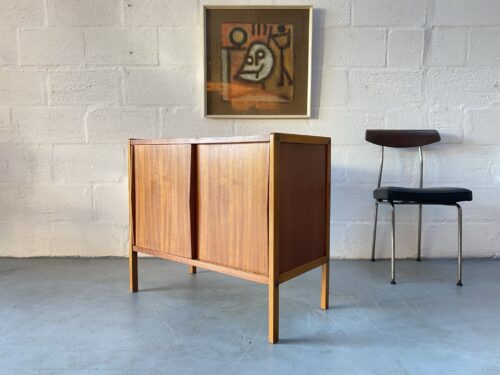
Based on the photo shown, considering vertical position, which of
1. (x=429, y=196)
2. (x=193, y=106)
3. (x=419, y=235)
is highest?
(x=193, y=106)

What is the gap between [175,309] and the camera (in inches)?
62.0

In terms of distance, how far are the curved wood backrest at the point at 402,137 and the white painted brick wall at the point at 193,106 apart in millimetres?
96

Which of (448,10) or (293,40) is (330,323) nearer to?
(293,40)

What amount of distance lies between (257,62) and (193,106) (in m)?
0.46

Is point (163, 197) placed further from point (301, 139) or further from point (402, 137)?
point (402, 137)

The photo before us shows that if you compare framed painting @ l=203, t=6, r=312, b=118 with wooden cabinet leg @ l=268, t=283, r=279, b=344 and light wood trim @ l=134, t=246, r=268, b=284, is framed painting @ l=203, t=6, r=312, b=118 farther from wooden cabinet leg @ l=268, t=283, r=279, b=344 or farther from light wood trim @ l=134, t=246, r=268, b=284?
wooden cabinet leg @ l=268, t=283, r=279, b=344

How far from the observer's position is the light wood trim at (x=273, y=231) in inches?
49.6

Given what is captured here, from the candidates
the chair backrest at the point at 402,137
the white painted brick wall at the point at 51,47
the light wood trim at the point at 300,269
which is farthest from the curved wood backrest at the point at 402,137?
the white painted brick wall at the point at 51,47

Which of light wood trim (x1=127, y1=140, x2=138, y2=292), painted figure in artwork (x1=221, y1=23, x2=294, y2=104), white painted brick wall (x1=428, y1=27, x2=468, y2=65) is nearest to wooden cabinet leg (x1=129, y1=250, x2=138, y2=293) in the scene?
light wood trim (x1=127, y1=140, x2=138, y2=292)

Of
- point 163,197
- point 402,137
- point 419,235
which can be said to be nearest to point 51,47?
point 163,197

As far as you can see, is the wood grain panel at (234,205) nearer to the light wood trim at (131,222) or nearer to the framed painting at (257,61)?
the light wood trim at (131,222)

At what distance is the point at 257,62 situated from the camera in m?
2.24

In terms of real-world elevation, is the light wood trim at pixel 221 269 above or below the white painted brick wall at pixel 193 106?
below

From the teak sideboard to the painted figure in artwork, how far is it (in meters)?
0.78
